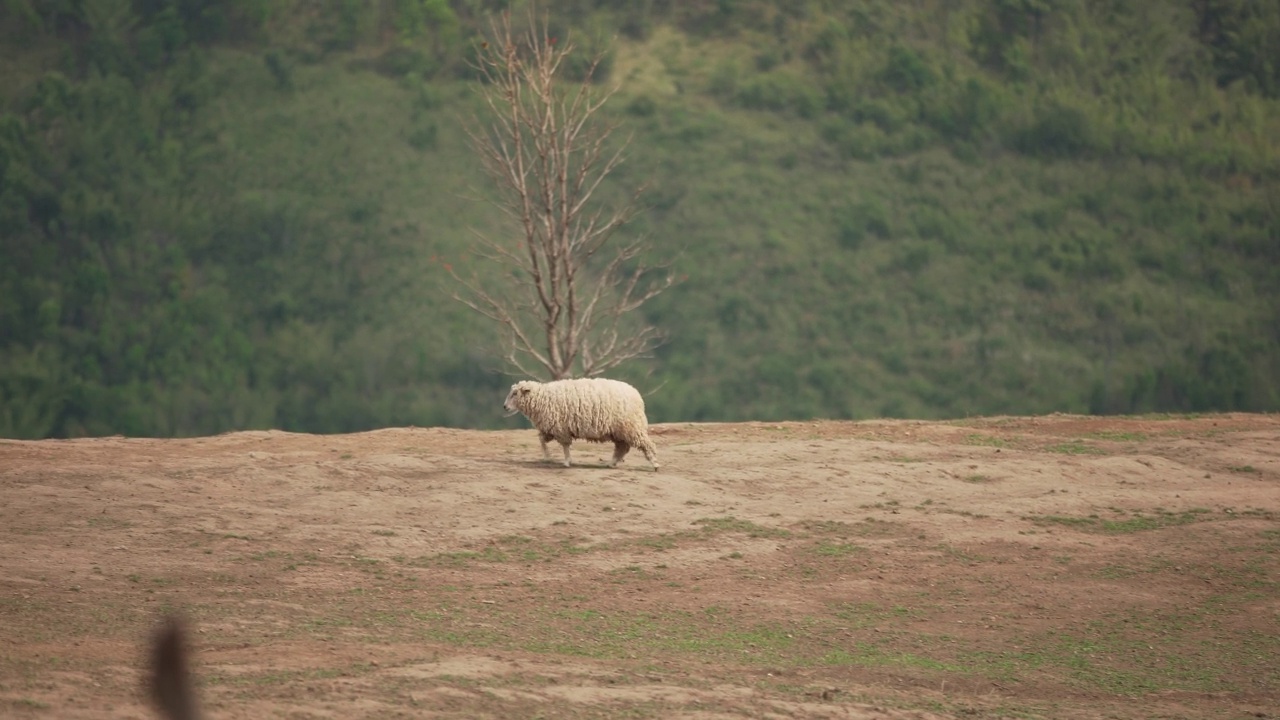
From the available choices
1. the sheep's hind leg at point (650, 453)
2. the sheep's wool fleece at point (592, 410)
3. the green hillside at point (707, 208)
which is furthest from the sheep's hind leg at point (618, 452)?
the green hillside at point (707, 208)

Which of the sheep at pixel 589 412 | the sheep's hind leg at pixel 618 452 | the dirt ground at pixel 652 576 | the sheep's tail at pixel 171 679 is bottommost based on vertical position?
the dirt ground at pixel 652 576

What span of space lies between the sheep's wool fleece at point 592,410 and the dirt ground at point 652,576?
471 millimetres

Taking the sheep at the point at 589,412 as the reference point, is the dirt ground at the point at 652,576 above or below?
below

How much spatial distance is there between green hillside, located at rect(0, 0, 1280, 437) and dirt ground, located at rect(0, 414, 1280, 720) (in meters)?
26.9

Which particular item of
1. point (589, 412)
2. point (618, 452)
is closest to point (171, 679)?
point (589, 412)

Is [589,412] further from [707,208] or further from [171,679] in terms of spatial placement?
[707,208]

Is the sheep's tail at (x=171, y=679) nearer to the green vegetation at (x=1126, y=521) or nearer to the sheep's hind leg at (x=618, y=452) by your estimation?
the green vegetation at (x=1126, y=521)

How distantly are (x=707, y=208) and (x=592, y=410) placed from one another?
113 ft

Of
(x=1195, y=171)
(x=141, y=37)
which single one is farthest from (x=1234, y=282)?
(x=141, y=37)

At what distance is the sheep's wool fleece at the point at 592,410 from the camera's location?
16047mm

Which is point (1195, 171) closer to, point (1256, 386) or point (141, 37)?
point (1256, 386)

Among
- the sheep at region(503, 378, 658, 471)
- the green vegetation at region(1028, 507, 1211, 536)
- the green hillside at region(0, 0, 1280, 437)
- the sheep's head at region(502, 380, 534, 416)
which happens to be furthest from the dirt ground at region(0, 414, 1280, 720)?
the green hillside at region(0, 0, 1280, 437)

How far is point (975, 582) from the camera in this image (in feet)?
44.5

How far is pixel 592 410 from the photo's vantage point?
16.1 meters
